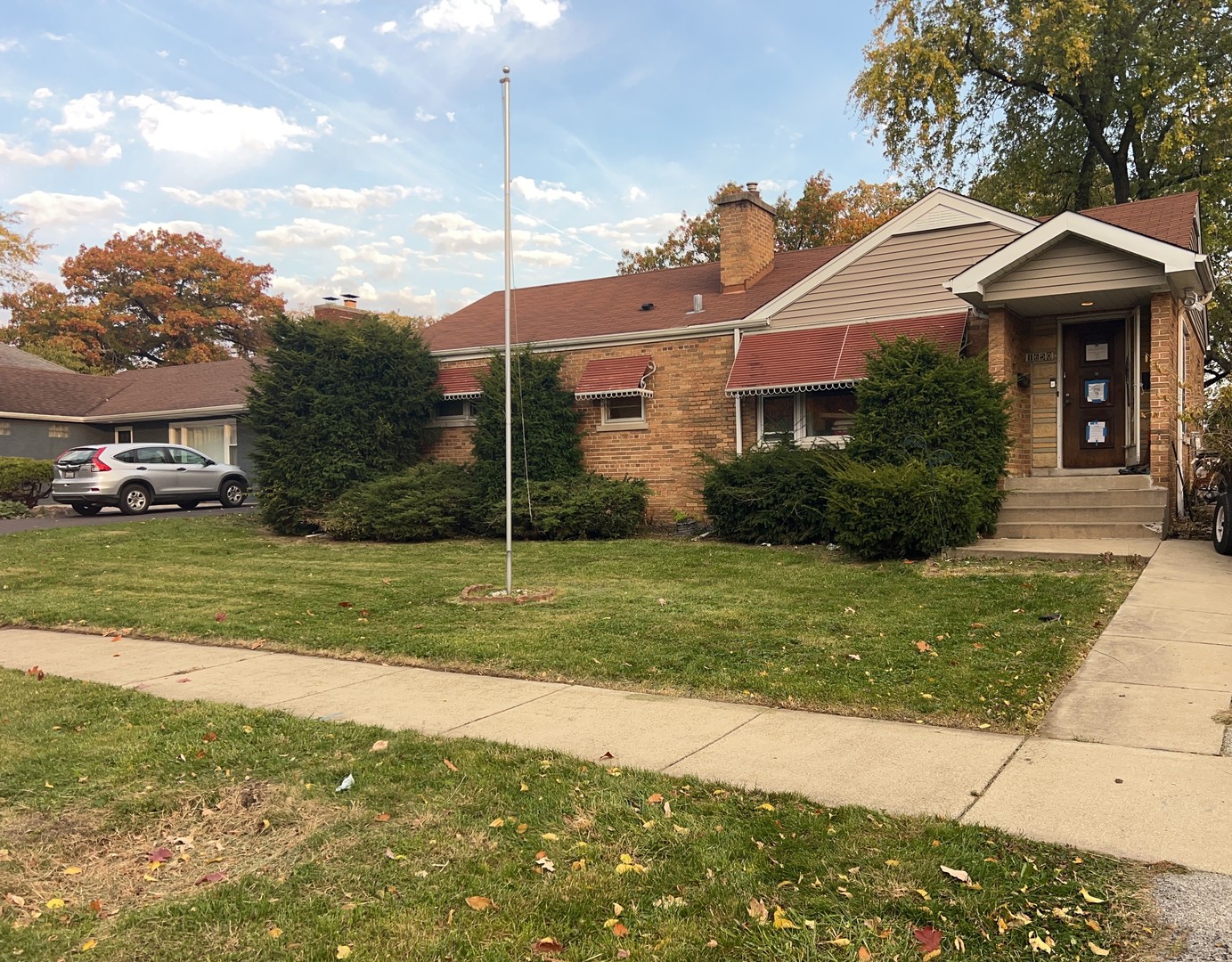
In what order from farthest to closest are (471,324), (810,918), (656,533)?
(471,324)
(656,533)
(810,918)

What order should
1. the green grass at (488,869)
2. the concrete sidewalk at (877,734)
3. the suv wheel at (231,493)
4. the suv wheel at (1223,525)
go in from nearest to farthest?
the green grass at (488,869) < the concrete sidewalk at (877,734) < the suv wheel at (1223,525) < the suv wheel at (231,493)

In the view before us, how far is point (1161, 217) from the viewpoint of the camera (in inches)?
488

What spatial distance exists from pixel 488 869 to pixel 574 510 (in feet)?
36.2

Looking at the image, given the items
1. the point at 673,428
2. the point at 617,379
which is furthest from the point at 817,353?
the point at 617,379

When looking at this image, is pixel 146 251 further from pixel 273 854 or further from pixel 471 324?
pixel 273 854

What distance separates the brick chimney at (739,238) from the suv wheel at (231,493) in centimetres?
1290

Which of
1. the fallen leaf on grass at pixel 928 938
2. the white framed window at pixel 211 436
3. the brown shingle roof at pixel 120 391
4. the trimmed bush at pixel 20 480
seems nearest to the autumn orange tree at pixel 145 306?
the brown shingle roof at pixel 120 391

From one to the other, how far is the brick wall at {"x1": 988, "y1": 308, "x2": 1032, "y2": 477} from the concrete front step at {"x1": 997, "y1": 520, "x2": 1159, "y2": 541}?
1.12 meters

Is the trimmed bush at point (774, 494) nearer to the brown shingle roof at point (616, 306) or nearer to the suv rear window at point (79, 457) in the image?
the brown shingle roof at point (616, 306)

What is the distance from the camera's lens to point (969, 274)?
40.5ft

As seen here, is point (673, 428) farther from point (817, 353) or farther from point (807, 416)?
point (817, 353)

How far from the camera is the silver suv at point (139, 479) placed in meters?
19.5

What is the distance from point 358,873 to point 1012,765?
9.70 ft

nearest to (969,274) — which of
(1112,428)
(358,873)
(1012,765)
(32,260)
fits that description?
(1112,428)
